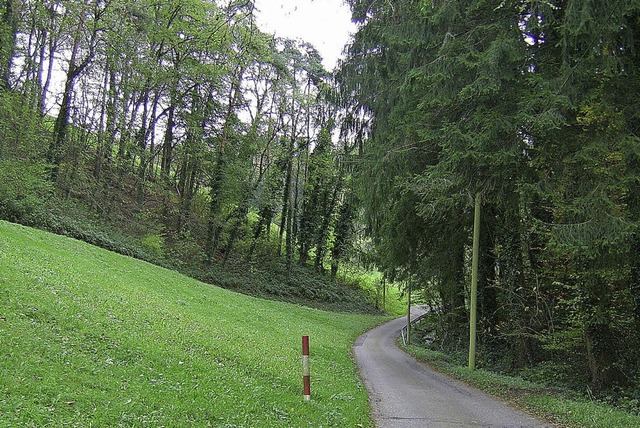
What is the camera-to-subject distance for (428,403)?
7293 mm

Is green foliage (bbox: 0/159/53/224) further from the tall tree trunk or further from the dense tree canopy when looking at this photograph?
the dense tree canopy

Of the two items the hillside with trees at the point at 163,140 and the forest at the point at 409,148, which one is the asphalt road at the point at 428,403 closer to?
the forest at the point at 409,148

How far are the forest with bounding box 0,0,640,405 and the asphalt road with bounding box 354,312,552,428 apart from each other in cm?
273

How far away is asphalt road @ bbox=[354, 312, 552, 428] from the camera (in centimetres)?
619

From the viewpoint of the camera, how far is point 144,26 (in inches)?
979

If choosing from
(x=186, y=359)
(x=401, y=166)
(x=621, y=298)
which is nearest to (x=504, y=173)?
(x=401, y=166)

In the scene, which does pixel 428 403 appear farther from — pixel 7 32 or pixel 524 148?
pixel 7 32

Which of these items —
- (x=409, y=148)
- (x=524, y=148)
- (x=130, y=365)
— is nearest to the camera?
(x=130, y=365)

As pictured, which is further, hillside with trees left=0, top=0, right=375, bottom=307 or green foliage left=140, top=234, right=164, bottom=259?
green foliage left=140, top=234, right=164, bottom=259

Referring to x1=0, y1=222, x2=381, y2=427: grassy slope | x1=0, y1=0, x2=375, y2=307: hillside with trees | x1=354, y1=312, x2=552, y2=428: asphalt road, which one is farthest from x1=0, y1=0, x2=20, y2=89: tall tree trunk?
x1=354, y1=312, x2=552, y2=428: asphalt road

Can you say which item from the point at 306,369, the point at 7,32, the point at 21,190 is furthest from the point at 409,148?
the point at 7,32

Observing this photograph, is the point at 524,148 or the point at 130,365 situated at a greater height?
the point at 524,148

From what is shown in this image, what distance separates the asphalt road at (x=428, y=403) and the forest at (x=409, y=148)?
273cm

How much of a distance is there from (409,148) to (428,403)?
5532mm
